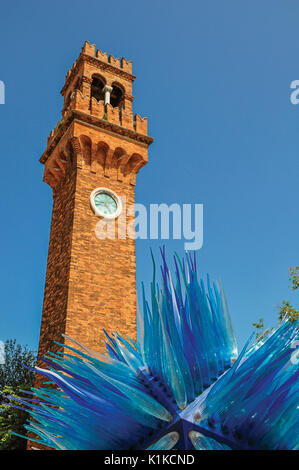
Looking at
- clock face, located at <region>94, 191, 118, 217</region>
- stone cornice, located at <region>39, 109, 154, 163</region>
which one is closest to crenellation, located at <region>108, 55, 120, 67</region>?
stone cornice, located at <region>39, 109, 154, 163</region>

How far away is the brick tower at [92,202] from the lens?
1195cm

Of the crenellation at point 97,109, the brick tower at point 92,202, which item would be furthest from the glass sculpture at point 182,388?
the crenellation at point 97,109

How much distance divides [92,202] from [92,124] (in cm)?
303

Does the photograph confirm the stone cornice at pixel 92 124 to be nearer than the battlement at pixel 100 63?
Yes

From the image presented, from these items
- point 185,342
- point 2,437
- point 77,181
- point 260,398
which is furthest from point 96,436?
point 2,437

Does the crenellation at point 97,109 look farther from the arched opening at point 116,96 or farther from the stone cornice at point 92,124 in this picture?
the arched opening at point 116,96

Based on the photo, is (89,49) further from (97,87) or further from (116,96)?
(116,96)

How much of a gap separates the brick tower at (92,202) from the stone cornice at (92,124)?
0.12 ft

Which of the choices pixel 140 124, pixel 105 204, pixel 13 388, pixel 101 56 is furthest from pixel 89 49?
pixel 13 388

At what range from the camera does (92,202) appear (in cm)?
1358

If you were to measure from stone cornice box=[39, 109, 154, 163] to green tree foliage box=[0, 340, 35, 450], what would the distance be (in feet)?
26.9

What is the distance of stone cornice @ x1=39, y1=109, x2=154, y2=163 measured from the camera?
14.3 m

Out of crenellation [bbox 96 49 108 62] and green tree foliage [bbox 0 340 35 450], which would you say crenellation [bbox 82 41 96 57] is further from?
green tree foliage [bbox 0 340 35 450]
